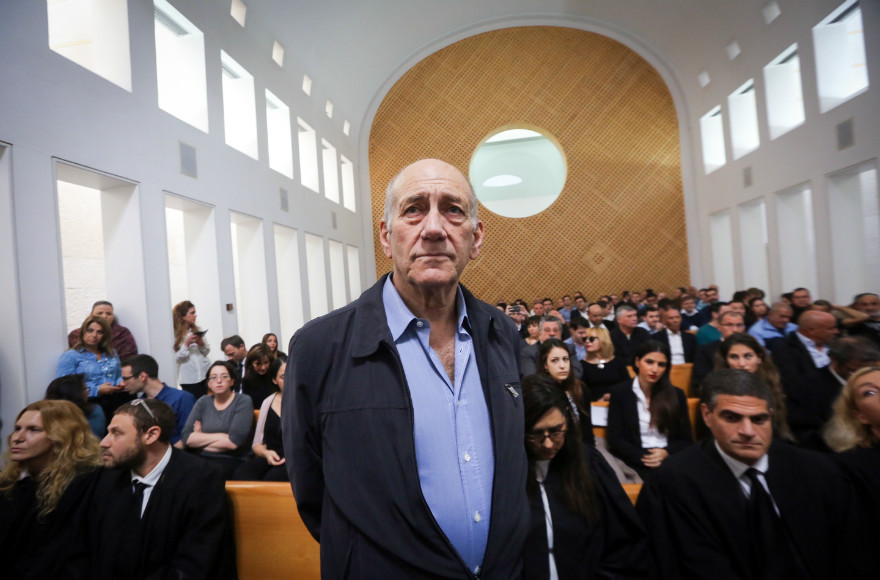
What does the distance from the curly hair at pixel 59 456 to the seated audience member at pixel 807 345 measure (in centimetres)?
525

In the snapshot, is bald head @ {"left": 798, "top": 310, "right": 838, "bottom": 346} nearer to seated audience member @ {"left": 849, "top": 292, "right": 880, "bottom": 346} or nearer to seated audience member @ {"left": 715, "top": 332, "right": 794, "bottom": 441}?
seated audience member @ {"left": 849, "top": 292, "right": 880, "bottom": 346}

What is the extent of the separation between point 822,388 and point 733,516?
238 centimetres

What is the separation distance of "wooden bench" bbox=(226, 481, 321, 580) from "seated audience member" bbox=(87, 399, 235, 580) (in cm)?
9

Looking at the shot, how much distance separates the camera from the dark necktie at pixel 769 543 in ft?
6.89

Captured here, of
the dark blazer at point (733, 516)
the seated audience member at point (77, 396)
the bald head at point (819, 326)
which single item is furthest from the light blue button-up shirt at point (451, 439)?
the bald head at point (819, 326)

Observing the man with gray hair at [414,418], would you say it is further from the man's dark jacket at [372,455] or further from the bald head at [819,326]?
the bald head at [819,326]

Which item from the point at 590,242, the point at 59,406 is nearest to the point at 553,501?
the point at 59,406

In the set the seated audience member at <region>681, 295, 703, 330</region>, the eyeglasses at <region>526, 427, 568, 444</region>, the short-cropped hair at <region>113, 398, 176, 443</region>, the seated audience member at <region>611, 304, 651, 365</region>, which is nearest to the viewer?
the eyeglasses at <region>526, 427, 568, 444</region>

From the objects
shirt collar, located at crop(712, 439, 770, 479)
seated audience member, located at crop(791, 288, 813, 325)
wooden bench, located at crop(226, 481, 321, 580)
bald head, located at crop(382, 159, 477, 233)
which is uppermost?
bald head, located at crop(382, 159, 477, 233)

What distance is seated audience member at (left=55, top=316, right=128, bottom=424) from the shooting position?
467 cm

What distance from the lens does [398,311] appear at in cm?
153

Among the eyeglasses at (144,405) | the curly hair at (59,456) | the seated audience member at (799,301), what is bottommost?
the curly hair at (59,456)

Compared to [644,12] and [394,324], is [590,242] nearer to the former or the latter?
[644,12]

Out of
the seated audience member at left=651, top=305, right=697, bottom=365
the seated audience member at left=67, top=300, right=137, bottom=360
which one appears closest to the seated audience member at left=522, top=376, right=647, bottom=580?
the seated audience member at left=651, top=305, right=697, bottom=365
